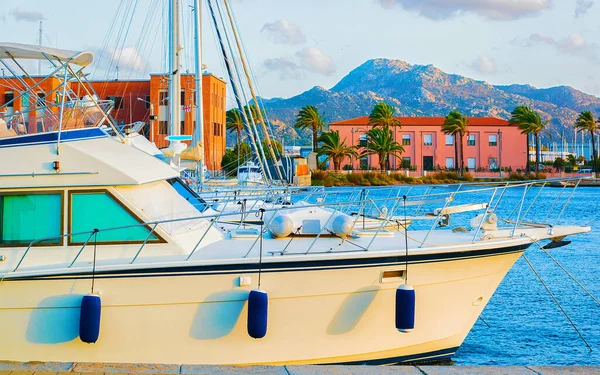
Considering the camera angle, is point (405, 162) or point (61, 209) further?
point (405, 162)

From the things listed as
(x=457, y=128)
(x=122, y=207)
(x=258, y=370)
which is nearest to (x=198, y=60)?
(x=122, y=207)

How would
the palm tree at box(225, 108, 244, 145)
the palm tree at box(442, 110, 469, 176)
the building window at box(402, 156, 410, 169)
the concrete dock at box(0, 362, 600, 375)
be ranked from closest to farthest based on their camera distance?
the concrete dock at box(0, 362, 600, 375), the palm tree at box(225, 108, 244, 145), the palm tree at box(442, 110, 469, 176), the building window at box(402, 156, 410, 169)

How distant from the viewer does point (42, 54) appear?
948 centimetres

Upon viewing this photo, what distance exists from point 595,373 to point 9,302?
249 inches

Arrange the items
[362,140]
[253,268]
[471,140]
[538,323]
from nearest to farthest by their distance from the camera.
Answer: [253,268] < [538,323] < [362,140] < [471,140]

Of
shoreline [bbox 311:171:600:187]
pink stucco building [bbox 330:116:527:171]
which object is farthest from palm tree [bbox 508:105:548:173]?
shoreline [bbox 311:171:600:187]

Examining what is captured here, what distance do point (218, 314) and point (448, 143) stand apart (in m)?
72.1

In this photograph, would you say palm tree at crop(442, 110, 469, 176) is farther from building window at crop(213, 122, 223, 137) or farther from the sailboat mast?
the sailboat mast

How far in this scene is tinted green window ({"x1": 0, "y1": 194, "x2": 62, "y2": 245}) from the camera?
8609 mm

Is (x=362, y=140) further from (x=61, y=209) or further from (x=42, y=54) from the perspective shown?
(x=61, y=209)

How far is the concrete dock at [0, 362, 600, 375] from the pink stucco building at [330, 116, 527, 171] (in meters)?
71.4

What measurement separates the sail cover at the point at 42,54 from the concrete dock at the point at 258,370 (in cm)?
452

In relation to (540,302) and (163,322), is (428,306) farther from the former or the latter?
(540,302)

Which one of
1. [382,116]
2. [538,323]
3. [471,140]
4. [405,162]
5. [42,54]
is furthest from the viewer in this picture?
[471,140]
